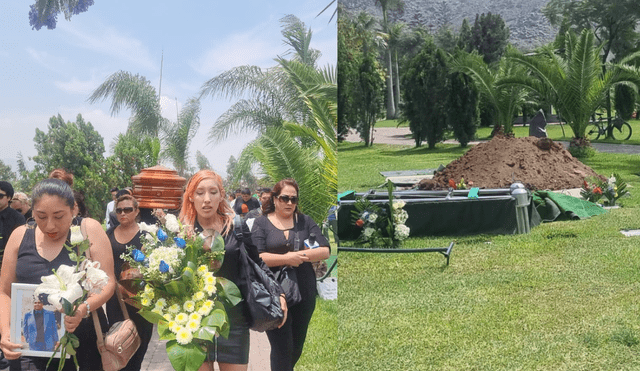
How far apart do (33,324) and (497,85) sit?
15.1 m

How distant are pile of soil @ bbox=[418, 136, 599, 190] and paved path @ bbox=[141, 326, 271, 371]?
31.1ft

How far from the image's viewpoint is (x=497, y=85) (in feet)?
53.9

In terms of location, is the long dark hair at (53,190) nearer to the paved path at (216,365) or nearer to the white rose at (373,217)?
the paved path at (216,365)

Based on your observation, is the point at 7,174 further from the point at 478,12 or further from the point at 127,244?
the point at 478,12

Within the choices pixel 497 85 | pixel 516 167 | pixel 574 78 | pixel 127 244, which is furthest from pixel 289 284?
pixel 497 85

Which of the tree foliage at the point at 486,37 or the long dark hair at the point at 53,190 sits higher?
the tree foliage at the point at 486,37

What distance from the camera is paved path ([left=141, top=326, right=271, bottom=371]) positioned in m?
2.53

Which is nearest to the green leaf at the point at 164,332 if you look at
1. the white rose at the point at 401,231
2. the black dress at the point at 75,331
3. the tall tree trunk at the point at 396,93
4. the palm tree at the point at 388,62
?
the black dress at the point at 75,331

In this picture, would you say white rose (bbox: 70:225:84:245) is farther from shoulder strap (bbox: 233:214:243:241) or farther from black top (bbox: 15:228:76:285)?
shoulder strap (bbox: 233:214:243:241)

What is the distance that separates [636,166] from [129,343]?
1519cm

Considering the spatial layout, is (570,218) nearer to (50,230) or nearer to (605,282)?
(605,282)

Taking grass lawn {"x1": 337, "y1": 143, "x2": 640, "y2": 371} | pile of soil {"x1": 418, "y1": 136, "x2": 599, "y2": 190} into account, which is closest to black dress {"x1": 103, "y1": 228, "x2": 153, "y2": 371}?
grass lawn {"x1": 337, "y1": 143, "x2": 640, "y2": 371}

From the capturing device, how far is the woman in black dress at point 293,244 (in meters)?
2.89

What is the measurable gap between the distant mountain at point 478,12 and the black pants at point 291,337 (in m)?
15.9
